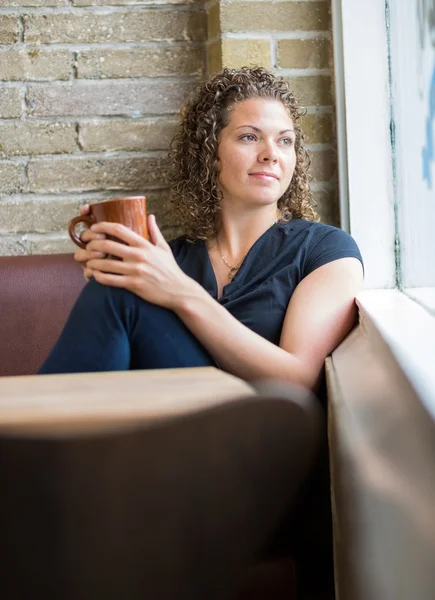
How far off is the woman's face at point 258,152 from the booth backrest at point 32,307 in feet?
1.45

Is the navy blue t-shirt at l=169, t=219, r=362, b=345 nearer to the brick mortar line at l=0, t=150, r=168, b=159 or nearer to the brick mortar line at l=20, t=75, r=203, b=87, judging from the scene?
the brick mortar line at l=0, t=150, r=168, b=159

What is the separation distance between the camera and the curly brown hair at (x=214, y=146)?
5.70 ft

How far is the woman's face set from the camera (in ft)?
5.48

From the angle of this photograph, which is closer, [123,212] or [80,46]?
[123,212]

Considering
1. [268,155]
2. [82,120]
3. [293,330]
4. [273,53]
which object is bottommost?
[293,330]

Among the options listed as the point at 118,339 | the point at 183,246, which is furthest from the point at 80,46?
the point at 118,339

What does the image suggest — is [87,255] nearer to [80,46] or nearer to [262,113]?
[262,113]

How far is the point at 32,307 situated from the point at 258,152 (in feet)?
2.11

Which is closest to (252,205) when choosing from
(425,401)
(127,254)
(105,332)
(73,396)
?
(127,254)

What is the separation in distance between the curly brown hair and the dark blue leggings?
0.44 meters

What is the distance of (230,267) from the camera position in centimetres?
170

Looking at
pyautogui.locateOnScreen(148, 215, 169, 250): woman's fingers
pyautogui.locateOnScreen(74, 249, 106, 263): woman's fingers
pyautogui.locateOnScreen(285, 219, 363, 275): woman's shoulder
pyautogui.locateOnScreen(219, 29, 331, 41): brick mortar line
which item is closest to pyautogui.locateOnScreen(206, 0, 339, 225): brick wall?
pyautogui.locateOnScreen(219, 29, 331, 41): brick mortar line

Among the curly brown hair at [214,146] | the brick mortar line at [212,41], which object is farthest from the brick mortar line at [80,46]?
the curly brown hair at [214,146]

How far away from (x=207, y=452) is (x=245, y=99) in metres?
1.47
